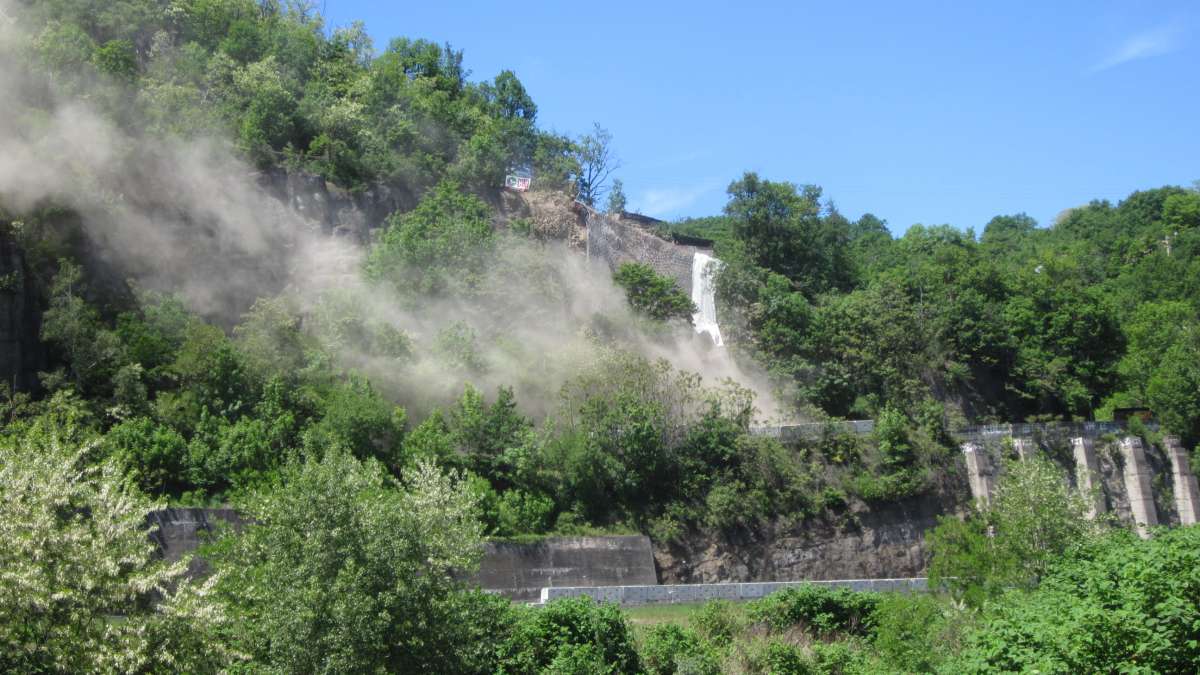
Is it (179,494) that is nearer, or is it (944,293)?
(179,494)

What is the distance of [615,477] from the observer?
41.0 meters

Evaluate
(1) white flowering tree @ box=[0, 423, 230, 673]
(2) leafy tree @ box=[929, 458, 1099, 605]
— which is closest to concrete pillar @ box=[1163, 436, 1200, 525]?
(2) leafy tree @ box=[929, 458, 1099, 605]

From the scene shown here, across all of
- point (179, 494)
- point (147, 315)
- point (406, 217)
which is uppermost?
point (406, 217)

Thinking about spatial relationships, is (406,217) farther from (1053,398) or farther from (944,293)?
(1053,398)

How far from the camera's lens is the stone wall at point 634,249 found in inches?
2336

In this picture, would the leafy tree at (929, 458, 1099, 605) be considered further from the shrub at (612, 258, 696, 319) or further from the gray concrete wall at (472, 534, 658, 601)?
the shrub at (612, 258, 696, 319)

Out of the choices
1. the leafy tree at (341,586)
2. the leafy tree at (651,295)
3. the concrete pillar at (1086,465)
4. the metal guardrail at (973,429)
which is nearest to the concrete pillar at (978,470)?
the metal guardrail at (973,429)

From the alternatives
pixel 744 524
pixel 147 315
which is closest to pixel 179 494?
pixel 147 315

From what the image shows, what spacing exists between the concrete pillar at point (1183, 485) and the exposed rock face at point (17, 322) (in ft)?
144

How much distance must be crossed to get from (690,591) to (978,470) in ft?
53.1

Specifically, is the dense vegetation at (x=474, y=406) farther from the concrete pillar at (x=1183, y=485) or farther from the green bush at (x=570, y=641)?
the concrete pillar at (x=1183, y=485)

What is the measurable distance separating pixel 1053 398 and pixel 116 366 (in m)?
39.8

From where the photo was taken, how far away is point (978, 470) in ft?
150

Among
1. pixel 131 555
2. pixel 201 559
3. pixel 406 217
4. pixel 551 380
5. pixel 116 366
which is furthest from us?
pixel 406 217
